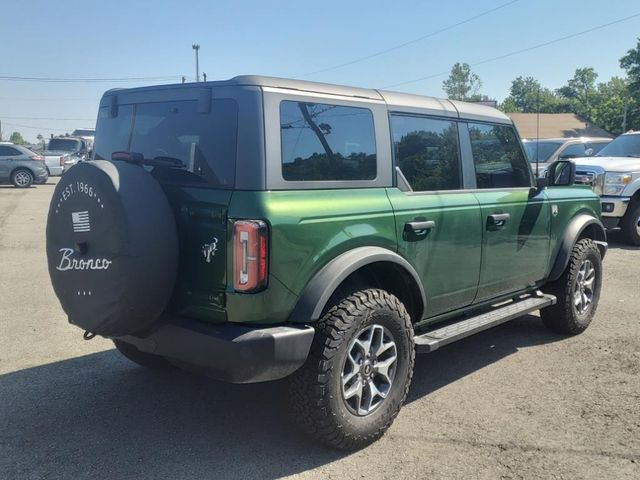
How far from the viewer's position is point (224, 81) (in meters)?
3.08

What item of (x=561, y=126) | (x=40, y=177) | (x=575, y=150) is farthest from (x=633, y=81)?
(x=40, y=177)

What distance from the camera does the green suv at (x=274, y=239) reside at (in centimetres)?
289

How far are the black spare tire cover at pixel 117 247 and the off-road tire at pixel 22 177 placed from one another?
21.5 m

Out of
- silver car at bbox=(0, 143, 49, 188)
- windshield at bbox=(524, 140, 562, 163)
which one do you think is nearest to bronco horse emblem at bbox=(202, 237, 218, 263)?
windshield at bbox=(524, 140, 562, 163)

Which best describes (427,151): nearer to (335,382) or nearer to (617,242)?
(335,382)

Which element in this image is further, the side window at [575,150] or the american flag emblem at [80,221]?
the side window at [575,150]

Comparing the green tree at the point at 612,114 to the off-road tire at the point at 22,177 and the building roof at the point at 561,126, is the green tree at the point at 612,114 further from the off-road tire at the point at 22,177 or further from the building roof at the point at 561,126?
the off-road tire at the point at 22,177

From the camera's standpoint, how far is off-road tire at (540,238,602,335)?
5.19 m

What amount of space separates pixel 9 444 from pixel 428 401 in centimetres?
256

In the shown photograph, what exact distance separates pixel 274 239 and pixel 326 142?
0.75 meters

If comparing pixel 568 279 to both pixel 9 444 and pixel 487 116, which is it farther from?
pixel 9 444

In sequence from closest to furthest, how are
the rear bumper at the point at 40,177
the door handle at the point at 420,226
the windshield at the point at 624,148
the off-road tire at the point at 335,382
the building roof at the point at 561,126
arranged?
the off-road tire at the point at 335,382 < the door handle at the point at 420,226 < the windshield at the point at 624,148 < the rear bumper at the point at 40,177 < the building roof at the point at 561,126

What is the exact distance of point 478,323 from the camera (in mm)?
4215

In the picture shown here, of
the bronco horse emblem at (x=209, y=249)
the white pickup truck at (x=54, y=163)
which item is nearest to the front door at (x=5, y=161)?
the white pickup truck at (x=54, y=163)
